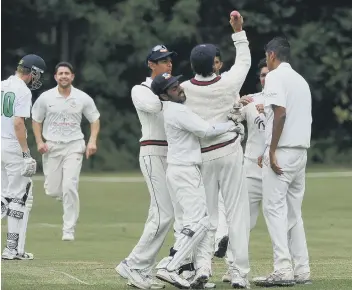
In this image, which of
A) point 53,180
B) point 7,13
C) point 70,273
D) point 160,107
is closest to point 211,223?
point 160,107

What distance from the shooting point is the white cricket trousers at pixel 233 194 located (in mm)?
10727

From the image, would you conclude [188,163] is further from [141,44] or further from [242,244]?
[141,44]

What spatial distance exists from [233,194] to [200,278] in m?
0.79

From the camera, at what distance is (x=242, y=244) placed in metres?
10.8

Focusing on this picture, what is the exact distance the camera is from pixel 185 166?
1065cm

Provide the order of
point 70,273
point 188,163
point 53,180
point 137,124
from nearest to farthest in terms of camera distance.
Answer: point 188,163
point 70,273
point 53,180
point 137,124

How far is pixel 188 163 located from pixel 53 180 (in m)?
6.25

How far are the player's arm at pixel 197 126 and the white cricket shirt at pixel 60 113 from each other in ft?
20.3

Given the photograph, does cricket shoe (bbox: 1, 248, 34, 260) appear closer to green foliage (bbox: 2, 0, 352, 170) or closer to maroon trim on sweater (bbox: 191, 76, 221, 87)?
maroon trim on sweater (bbox: 191, 76, 221, 87)

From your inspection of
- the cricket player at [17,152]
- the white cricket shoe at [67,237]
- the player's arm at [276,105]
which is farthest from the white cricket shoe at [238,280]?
the white cricket shoe at [67,237]

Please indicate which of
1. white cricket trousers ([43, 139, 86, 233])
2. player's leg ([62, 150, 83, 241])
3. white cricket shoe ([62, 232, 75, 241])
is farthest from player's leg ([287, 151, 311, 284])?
white cricket trousers ([43, 139, 86, 233])

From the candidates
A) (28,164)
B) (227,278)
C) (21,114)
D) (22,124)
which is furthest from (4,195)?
(227,278)

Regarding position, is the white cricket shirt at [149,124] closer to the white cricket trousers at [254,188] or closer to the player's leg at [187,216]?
the player's leg at [187,216]

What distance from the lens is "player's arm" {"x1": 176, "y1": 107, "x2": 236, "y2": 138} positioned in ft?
34.6
